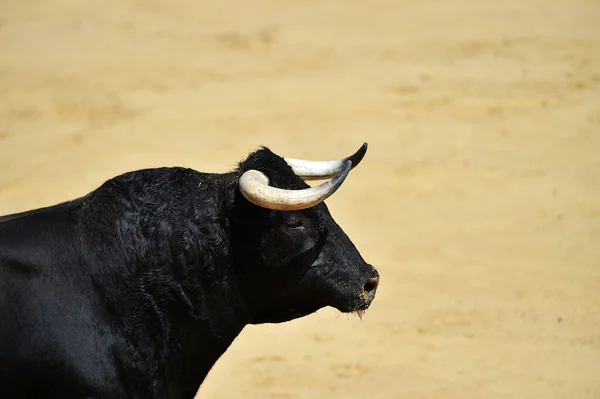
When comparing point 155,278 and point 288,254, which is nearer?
point 155,278

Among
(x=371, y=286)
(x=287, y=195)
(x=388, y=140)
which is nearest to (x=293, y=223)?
(x=287, y=195)

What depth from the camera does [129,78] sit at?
14938mm

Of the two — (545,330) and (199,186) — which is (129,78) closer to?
(545,330)

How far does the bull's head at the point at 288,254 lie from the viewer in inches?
232

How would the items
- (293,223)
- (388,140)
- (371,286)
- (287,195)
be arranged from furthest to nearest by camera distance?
(388,140), (371,286), (293,223), (287,195)

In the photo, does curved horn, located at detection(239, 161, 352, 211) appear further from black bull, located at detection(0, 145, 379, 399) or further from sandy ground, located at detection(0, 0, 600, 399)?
sandy ground, located at detection(0, 0, 600, 399)

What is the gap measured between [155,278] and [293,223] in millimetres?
822

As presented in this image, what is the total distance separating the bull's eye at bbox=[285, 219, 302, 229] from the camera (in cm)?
593

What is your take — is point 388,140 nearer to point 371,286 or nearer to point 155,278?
point 371,286

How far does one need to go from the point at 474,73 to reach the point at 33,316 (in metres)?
10.3

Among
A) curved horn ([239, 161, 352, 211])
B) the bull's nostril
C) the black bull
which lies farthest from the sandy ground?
curved horn ([239, 161, 352, 211])

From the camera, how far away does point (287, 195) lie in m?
5.67

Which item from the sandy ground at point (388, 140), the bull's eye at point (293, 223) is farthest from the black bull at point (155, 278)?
the sandy ground at point (388, 140)

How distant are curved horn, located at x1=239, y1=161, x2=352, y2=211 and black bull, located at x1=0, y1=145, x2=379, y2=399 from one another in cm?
4
